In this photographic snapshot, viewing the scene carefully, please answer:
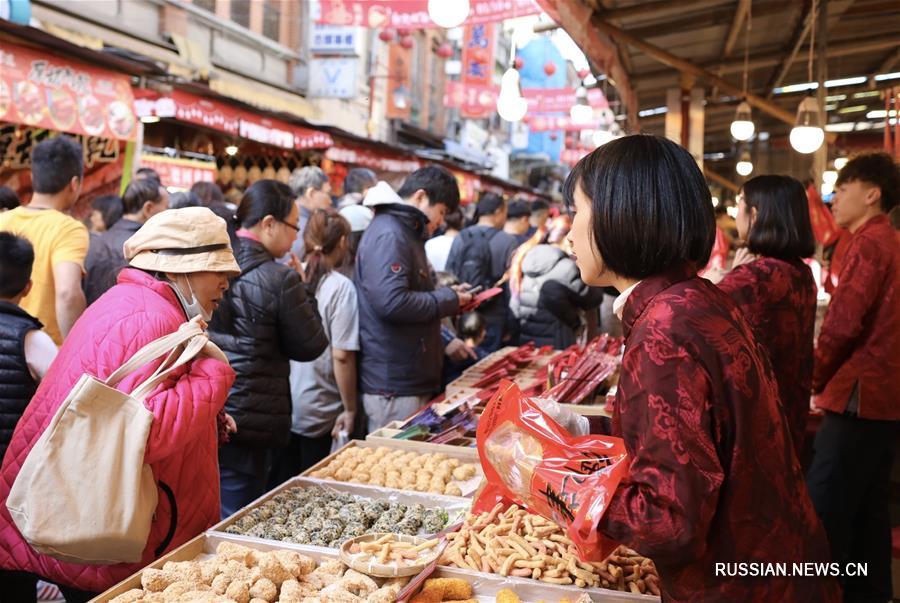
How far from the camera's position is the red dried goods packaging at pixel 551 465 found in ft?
5.13

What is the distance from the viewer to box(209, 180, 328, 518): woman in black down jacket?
3.59 meters

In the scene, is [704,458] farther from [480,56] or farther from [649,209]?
[480,56]

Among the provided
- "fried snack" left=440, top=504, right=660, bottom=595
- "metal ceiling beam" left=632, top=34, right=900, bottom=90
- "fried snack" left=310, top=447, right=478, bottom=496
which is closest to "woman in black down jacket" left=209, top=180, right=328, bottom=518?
"fried snack" left=310, top=447, right=478, bottom=496

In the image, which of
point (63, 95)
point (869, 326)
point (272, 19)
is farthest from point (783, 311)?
point (272, 19)

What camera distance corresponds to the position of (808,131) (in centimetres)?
685

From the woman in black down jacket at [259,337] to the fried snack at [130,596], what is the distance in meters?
1.48

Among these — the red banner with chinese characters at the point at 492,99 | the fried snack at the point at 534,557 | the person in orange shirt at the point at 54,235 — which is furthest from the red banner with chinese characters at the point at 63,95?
the red banner with chinese characters at the point at 492,99

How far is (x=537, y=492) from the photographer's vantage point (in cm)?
172

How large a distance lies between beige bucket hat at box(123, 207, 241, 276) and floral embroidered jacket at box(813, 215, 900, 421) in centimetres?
314

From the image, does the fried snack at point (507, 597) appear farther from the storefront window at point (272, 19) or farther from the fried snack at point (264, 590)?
the storefront window at point (272, 19)

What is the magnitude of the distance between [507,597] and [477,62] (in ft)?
56.3

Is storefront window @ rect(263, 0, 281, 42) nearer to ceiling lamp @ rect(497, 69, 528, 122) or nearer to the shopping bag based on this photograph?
ceiling lamp @ rect(497, 69, 528, 122)

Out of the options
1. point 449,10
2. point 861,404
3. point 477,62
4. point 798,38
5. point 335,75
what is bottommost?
point 861,404

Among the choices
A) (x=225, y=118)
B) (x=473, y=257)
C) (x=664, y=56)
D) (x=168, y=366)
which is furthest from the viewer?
(x=225, y=118)
